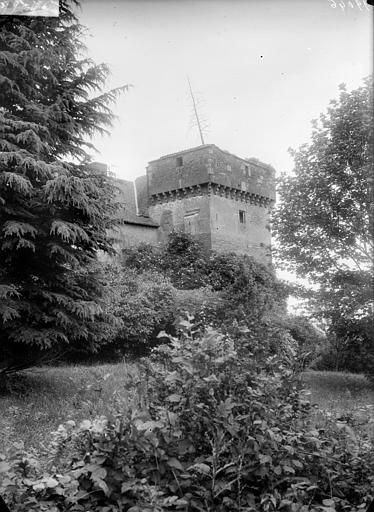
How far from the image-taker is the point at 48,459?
3.25m

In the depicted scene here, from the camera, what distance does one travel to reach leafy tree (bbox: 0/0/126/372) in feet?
18.7

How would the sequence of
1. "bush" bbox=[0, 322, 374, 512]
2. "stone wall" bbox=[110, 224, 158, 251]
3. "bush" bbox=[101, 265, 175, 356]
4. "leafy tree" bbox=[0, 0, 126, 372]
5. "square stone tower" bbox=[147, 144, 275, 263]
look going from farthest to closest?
"bush" bbox=[101, 265, 175, 356] → "stone wall" bbox=[110, 224, 158, 251] → "leafy tree" bbox=[0, 0, 126, 372] → "square stone tower" bbox=[147, 144, 275, 263] → "bush" bbox=[0, 322, 374, 512]

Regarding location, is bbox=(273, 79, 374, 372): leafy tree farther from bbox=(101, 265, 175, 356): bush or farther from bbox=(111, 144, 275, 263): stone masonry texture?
bbox=(101, 265, 175, 356): bush

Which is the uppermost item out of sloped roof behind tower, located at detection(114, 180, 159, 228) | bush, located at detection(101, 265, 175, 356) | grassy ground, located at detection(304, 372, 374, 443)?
sloped roof behind tower, located at detection(114, 180, 159, 228)

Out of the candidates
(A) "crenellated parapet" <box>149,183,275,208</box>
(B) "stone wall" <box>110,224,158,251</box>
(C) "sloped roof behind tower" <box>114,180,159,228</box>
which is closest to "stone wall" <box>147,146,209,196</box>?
(A) "crenellated parapet" <box>149,183,275,208</box>

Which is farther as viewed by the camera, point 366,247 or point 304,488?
point 366,247

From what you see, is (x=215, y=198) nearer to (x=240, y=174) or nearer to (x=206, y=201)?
(x=206, y=201)

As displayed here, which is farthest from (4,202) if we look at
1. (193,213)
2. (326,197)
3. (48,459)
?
(326,197)

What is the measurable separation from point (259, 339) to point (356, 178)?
247 cm

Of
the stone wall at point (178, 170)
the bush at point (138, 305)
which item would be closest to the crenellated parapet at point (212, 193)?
the stone wall at point (178, 170)

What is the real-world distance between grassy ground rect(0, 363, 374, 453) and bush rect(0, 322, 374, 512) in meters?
0.33

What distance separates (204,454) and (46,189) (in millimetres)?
4145

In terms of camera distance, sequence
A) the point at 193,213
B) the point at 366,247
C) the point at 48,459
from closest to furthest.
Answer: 1. the point at 48,459
2. the point at 366,247
3. the point at 193,213

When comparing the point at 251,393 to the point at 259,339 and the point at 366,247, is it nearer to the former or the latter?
the point at 259,339
